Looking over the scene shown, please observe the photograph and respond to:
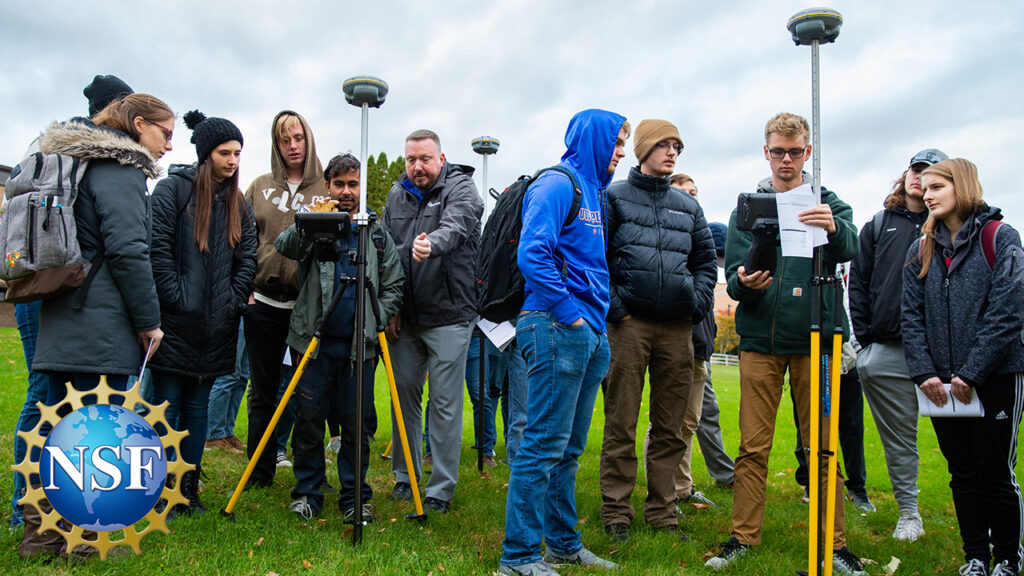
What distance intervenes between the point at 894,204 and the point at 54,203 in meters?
5.30

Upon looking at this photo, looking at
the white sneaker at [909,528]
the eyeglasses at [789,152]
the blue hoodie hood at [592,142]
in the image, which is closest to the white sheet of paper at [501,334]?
the blue hoodie hood at [592,142]

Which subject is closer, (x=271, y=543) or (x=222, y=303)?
(x=271, y=543)

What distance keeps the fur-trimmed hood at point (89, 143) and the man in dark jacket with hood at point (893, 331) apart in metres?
4.80

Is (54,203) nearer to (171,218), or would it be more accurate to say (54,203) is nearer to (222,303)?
(171,218)

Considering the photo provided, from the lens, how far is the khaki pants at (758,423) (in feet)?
13.4

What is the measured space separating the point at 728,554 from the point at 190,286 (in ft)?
11.2

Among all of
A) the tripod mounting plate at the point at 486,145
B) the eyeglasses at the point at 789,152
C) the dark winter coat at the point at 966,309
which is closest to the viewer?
the dark winter coat at the point at 966,309

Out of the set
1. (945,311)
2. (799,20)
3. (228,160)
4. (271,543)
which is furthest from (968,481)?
(228,160)

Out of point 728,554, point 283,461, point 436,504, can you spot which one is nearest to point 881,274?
point 728,554

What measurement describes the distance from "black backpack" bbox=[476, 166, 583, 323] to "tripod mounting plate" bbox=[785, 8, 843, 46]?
1.39 m

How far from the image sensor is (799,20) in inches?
142

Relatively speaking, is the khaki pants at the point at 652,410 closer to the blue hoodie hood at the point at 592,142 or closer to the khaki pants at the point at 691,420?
the khaki pants at the point at 691,420

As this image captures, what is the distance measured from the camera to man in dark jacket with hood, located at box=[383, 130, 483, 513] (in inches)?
191

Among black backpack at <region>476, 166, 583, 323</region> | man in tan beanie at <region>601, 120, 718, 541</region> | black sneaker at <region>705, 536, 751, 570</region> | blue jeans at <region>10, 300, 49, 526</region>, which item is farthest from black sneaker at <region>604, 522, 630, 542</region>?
blue jeans at <region>10, 300, 49, 526</region>
